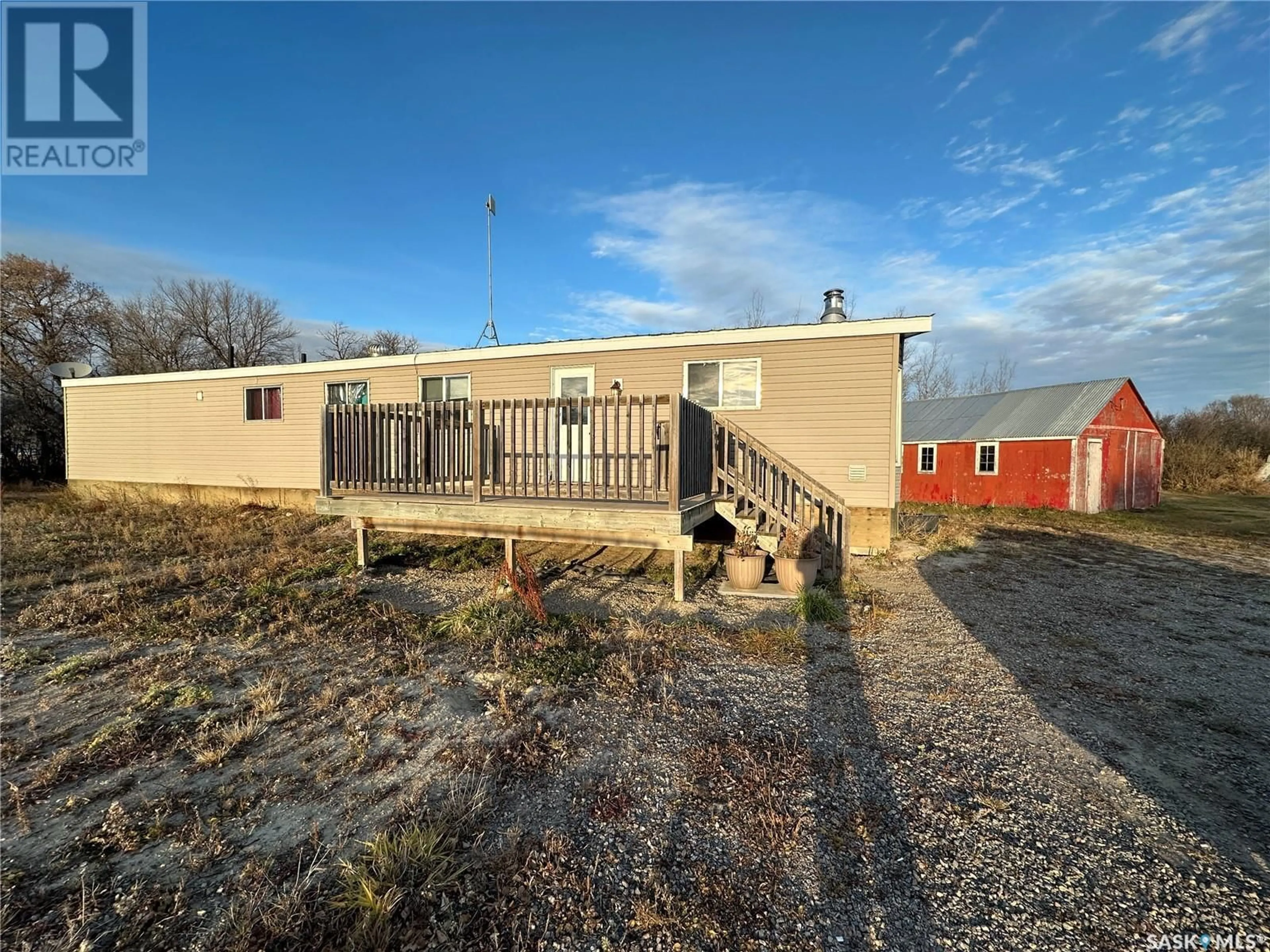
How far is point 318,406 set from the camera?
11.6 meters

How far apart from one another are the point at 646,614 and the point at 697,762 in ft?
8.80

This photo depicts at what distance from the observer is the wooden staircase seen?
6809 mm

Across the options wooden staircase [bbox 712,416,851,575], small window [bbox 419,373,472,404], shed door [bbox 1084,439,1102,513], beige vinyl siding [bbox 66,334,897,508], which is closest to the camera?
wooden staircase [bbox 712,416,851,575]

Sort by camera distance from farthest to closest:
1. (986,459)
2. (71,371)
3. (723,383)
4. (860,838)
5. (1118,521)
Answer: (986,459)
(71,371)
(1118,521)
(723,383)
(860,838)

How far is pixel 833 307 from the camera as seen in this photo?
353 inches

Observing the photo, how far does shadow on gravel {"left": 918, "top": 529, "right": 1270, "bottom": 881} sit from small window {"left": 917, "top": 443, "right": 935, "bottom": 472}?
10589 mm

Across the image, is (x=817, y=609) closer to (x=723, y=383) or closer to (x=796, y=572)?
(x=796, y=572)

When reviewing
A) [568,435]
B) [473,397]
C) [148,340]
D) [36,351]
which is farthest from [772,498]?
[148,340]

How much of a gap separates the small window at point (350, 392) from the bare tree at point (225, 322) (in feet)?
65.6

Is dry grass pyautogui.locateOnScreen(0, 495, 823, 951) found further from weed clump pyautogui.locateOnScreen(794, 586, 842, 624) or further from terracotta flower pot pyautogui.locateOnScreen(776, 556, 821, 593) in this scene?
terracotta flower pot pyautogui.locateOnScreen(776, 556, 821, 593)

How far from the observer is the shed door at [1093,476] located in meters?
15.6

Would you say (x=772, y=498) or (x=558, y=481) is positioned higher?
(x=558, y=481)

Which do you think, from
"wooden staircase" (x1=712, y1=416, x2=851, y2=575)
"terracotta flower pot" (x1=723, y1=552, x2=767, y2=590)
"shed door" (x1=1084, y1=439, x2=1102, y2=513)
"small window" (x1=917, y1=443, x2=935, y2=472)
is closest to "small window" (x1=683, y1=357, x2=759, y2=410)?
"wooden staircase" (x1=712, y1=416, x2=851, y2=575)

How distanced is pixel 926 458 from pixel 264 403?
20814mm
